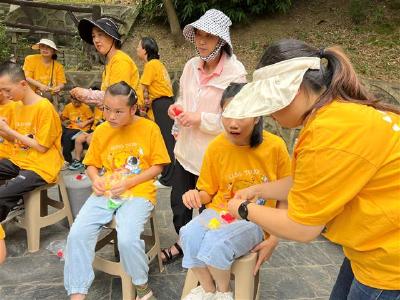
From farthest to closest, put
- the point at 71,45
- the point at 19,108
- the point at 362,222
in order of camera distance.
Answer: the point at 71,45, the point at 19,108, the point at 362,222

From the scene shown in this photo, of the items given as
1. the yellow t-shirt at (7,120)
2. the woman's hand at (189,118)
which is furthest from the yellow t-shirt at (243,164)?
the yellow t-shirt at (7,120)

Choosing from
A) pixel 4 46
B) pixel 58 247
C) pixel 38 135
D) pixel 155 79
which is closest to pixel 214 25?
pixel 38 135

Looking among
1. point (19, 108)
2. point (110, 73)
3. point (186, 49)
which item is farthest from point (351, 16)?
point (19, 108)

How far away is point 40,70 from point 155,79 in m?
1.91

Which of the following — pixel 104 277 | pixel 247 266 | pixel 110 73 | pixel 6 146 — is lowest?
pixel 104 277

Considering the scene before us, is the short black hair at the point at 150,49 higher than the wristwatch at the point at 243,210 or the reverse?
the reverse

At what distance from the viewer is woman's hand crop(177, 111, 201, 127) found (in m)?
2.61

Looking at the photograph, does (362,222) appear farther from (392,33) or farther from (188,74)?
(392,33)

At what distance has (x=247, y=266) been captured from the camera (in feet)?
7.02

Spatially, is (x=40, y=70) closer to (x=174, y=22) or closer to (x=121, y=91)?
(x=174, y=22)

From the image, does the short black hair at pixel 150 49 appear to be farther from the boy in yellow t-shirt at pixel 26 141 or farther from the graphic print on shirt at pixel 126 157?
the graphic print on shirt at pixel 126 157

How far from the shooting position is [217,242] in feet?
6.80

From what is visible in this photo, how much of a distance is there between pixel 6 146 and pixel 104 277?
144 cm

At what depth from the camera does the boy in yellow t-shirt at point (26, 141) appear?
3215 millimetres
